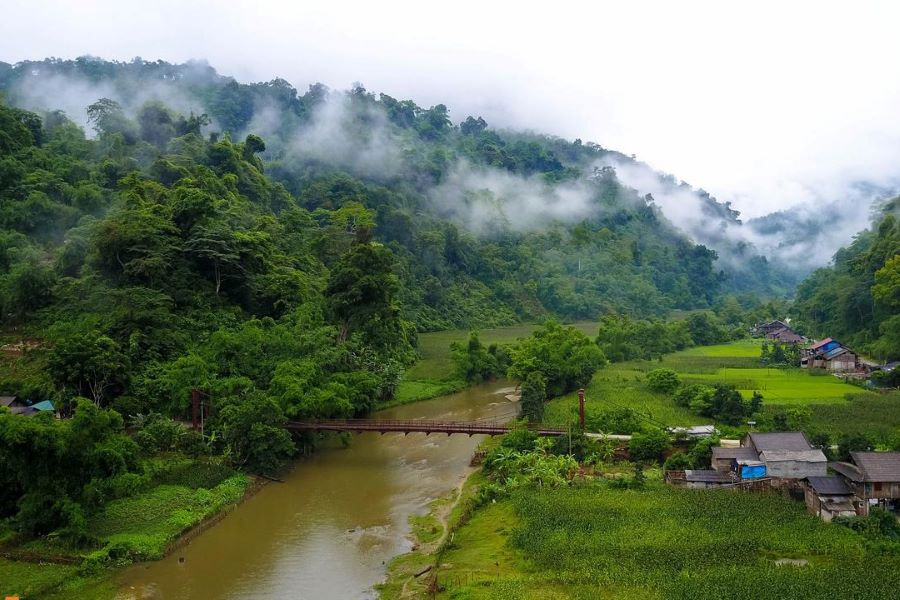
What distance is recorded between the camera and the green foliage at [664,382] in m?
42.9

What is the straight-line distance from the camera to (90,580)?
20844 millimetres

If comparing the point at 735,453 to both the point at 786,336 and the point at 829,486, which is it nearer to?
the point at 829,486

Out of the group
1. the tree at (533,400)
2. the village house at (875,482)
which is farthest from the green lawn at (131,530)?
the village house at (875,482)

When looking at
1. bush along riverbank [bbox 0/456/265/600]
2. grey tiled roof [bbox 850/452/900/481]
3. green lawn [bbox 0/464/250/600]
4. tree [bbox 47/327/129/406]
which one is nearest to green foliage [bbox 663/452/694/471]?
grey tiled roof [bbox 850/452/900/481]

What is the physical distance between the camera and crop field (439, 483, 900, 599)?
18328 mm

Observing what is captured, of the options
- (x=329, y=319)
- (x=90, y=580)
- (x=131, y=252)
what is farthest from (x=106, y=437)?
(x=329, y=319)

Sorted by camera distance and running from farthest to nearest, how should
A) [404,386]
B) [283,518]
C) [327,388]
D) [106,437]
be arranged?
1. [404,386]
2. [327,388]
3. [283,518]
4. [106,437]

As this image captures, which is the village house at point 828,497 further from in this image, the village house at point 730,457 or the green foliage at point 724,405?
the green foliage at point 724,405

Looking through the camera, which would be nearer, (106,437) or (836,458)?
(106,437)

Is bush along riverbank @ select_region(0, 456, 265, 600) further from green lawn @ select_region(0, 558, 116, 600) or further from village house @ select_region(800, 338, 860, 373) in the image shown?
village house @ select_region(800, 338, 860, 373)

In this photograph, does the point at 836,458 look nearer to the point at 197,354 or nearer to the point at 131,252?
the point at 197,354

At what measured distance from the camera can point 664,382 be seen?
43.0m

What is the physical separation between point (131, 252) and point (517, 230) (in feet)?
246

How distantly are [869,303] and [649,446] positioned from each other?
135 feet
